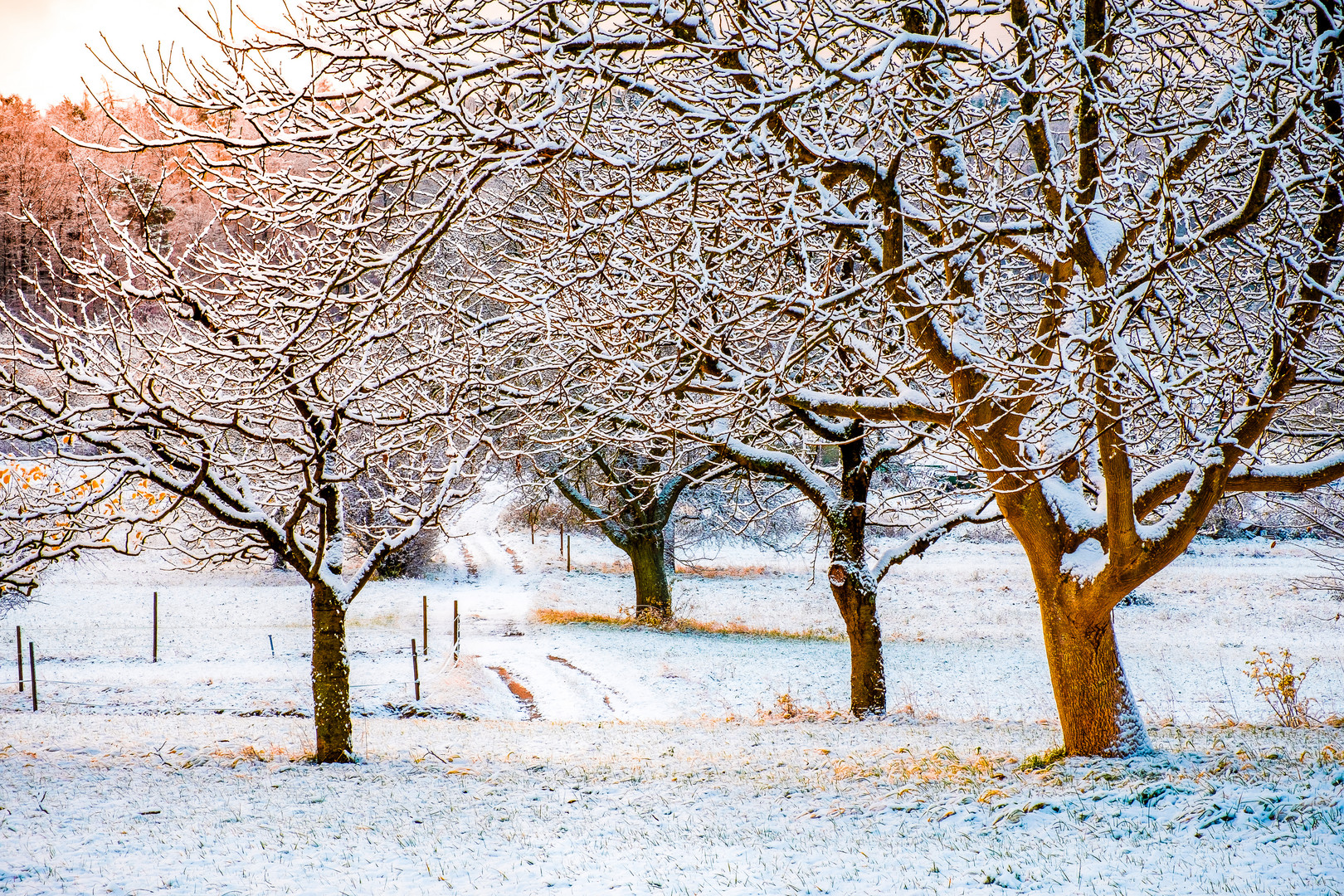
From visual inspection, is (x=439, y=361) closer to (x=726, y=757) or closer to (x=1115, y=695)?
(x=726, y=757)

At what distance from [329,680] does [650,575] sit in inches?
548

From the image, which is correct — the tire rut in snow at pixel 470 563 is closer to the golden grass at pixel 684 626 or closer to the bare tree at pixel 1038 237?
the golden grass at pixel 684 626

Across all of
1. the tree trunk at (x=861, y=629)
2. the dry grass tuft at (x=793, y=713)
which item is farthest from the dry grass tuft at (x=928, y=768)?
the dry grass tuft at (x=793, y=713)

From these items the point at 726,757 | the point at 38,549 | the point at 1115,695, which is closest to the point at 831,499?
the point at 726,757

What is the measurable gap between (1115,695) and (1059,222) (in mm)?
3815

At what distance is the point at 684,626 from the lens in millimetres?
21156

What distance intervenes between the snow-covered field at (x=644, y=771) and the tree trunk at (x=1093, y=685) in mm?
326

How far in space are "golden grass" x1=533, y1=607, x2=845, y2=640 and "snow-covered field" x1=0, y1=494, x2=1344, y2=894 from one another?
2.13 feet

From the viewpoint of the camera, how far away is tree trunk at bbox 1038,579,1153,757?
646cm

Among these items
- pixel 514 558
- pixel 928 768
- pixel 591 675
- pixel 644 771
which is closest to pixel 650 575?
pixel 591 675

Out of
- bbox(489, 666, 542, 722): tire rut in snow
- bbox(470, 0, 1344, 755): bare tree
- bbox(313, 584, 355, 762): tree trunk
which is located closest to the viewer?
bbox(470, 0, 1344, 755): bare tree

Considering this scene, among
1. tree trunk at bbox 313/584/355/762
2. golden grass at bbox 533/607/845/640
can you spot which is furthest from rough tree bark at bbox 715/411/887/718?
golden grass at bbox 533/607/845/640

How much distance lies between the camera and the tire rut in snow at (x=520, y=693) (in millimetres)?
13336

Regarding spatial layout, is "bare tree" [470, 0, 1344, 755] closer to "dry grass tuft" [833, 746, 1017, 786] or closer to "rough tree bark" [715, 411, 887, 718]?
"dry grass tuft" [833, 746, 1017, 786]
